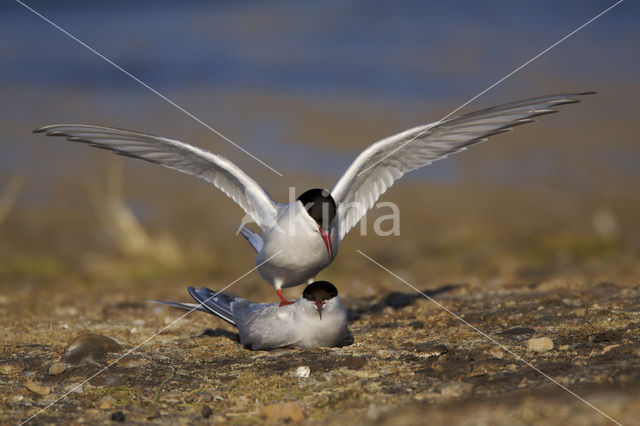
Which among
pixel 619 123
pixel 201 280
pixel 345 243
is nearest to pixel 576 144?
pixel 619 123

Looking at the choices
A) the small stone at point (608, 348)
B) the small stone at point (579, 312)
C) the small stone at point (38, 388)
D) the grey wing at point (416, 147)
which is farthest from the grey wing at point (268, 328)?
the small stone at point (579, 312)

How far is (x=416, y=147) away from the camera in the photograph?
19.4ft

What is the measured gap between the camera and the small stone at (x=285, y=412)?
3.72 m

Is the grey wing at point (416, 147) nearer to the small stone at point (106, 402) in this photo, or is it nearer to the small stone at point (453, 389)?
the small stone at point (453, 389)

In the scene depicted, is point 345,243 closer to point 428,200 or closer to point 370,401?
point 428,200

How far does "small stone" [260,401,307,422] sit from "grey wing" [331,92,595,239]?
7.55ft

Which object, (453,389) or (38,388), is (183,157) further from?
(453,389)

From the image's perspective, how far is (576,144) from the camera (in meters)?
14.2

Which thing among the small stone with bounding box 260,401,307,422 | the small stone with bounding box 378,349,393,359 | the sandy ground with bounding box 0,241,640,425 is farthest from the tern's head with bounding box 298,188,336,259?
the small stone with bounding box 260,401,307,422

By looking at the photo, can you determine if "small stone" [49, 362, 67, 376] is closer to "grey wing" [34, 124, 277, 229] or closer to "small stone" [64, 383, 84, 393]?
"small stone" [64, 383, 84, 393]

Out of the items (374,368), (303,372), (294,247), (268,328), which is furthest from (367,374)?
(294,247)

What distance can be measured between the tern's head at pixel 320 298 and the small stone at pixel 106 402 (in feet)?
4.64

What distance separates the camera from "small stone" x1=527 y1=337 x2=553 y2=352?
4512mm

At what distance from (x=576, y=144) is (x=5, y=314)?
10931 millimetres
